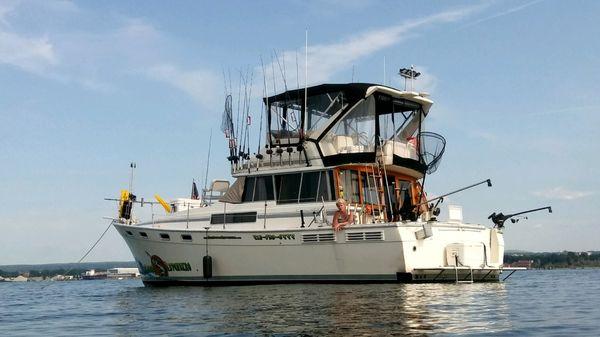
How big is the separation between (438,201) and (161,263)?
34.5 ft

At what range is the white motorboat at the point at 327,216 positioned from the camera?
2322 centimetres

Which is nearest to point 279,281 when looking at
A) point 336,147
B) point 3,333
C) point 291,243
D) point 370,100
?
point 291,243

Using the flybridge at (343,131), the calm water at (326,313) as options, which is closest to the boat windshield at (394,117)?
the flybridge at (343,131)

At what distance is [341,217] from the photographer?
23.4 m

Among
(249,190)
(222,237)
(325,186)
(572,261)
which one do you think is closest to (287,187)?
(325,186)

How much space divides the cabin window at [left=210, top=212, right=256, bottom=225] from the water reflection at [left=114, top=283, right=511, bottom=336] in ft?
13.2

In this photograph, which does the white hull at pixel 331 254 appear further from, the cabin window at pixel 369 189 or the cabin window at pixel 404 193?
the cabin window at pixel 369 189

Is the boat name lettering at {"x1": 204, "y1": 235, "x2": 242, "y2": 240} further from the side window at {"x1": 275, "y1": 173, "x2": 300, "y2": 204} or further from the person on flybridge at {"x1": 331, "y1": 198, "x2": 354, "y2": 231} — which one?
the person on flybridge at {"x1": 331, "y1": 198, "x2": 354, "y2": 231}

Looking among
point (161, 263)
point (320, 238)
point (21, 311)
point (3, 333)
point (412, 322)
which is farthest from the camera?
point (161, 263)

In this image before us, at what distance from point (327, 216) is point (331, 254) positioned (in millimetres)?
1415

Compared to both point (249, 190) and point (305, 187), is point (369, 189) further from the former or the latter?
point (249, 190)

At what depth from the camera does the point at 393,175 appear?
88.5ft

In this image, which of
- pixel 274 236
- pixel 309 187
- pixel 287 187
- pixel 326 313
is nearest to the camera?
pixel 326 313

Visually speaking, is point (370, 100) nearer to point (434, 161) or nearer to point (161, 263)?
point (434, 161)
